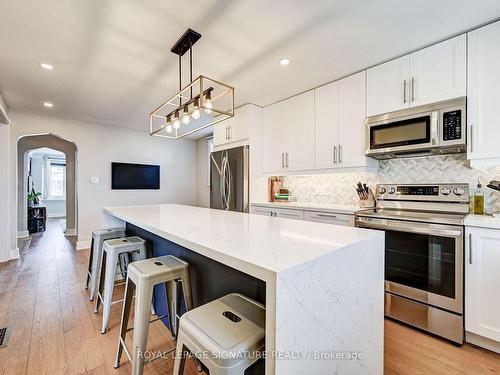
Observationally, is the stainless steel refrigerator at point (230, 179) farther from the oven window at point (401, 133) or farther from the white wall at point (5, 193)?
the white wall at point (5, 193)

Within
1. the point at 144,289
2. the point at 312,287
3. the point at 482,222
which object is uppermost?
the point at 482,222

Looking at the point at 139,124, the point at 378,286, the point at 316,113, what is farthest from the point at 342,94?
the point at 139,124

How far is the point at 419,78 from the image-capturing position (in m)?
2.21

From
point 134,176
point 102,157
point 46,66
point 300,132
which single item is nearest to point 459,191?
point 300,132

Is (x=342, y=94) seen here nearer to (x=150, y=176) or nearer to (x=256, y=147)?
(x=256, y=147)

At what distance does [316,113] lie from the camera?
3.04 meters

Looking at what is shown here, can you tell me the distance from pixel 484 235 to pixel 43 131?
19.5 ft

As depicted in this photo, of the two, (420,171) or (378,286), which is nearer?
(378,286)

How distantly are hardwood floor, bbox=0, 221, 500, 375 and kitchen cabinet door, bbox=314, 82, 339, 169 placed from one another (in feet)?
5.74

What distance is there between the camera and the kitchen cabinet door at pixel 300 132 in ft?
10.2

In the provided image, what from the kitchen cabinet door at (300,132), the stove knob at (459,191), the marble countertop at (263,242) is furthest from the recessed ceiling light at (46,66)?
the stove knob at (459,191)

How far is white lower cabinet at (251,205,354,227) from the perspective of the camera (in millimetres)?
2461

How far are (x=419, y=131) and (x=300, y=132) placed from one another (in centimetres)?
136

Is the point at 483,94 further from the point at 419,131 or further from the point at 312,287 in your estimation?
the point at 312,287
